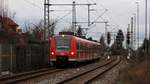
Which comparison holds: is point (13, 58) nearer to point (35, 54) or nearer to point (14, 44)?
point (14, 44)

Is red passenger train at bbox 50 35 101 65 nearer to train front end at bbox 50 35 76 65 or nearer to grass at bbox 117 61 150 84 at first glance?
train front end at bbox 50 35 76 65

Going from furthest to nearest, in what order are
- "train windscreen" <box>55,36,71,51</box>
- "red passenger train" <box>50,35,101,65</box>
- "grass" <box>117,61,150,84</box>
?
"train windscreen" <box>55,36,71,51</box>
"red passenger train" <box>50,35,101,65</box>
"grass" <box>117,61,150,84</box>

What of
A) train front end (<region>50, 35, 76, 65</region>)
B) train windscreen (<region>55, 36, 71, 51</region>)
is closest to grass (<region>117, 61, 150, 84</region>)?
train front end (<region>50, 35, 76, 65</region>)

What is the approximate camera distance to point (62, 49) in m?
41.9

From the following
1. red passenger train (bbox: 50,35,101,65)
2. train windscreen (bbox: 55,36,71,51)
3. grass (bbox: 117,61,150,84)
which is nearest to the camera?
grass (bbox: 117,61,150,84)

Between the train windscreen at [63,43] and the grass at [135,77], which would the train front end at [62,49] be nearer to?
the train windscreen at [63,43]

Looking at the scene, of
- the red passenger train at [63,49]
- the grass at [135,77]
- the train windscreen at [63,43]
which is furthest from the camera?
the train windscreen at [63,43]

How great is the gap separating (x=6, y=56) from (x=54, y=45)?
909cm

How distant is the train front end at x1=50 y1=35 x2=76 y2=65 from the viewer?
136 feet

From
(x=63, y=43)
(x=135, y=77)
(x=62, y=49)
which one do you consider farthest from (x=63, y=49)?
(x=135, y=77)

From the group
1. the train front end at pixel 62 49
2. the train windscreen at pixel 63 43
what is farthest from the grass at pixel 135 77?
the train windscreen at pixel 63 43

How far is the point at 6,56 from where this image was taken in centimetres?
3319

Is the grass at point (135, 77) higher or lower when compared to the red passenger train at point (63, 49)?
lower

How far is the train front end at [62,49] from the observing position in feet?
136
